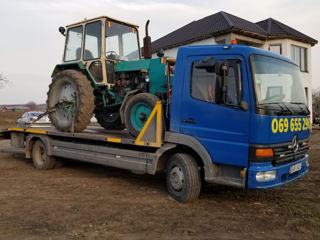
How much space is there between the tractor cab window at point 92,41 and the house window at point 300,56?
49.6 feet

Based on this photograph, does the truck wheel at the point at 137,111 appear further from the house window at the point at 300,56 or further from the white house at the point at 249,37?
the house window at the point at 300,56

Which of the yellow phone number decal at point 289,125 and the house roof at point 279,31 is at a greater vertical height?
the house roof at point 279,31

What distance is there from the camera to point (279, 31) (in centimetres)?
1833

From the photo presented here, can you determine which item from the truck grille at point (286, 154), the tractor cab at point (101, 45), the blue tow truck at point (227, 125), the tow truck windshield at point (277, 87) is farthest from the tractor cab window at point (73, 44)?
the truck grille at point (286, 154)

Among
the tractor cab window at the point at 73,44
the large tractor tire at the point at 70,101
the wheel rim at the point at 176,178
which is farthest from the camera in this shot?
the tractor cab window at the point at 73,44

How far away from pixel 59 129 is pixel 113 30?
2.77 metres

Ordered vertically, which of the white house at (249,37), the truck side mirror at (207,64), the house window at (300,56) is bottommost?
the truck side mirror at (207,64)

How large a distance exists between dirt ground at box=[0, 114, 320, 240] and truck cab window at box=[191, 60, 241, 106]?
1.75 m

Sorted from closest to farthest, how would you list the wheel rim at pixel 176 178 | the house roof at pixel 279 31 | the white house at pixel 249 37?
the wheel rim at pixel 176 178
the white house at pixel 249 37
the house roof at pixel 279 31

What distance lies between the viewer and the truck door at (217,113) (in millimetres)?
4457

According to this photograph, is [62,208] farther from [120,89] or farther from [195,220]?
[120,89]

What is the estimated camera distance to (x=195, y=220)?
172 inches

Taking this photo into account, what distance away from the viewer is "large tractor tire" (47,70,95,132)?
689cm

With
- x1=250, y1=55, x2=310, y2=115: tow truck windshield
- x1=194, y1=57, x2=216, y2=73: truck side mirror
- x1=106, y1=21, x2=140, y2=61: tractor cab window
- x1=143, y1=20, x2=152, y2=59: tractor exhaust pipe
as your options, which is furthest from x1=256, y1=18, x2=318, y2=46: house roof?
x1=194, y1=57, x2=216, y2=73: truck side mirror
